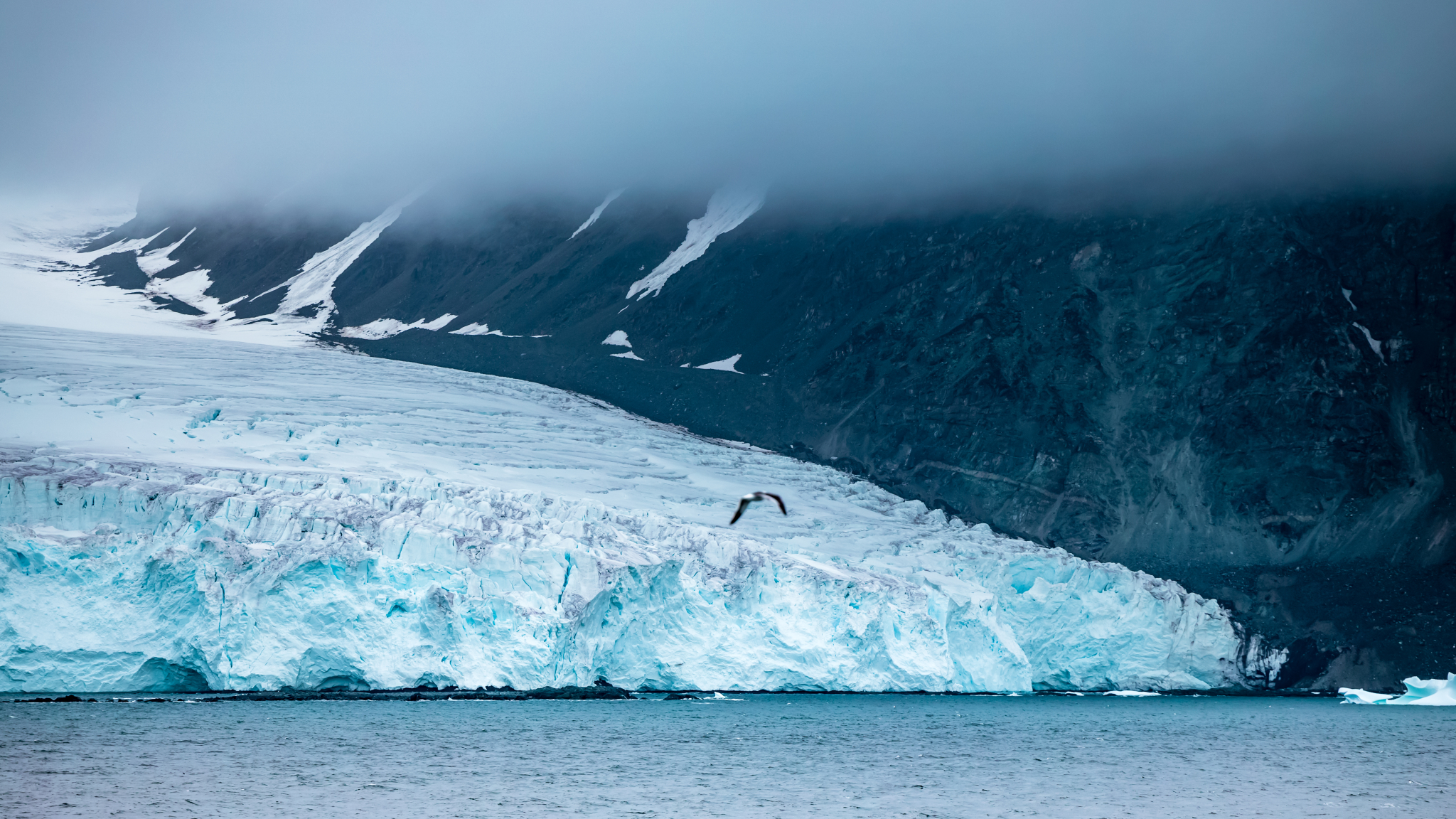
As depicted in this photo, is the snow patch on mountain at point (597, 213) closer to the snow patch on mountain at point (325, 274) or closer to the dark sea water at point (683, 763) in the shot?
the snow patch on mountain at point (325, 274)

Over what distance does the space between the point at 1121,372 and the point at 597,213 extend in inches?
2198

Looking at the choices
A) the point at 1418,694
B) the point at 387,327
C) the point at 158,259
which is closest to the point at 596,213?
the point at 387,327

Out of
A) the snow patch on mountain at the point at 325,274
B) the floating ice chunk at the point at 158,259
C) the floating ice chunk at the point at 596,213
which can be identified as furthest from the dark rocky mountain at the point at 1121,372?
the floating ice chunk at the point at 158,259

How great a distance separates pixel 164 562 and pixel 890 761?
19.0 metres

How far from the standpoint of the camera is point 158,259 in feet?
456

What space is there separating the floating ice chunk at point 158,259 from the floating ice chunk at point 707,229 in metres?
55.1

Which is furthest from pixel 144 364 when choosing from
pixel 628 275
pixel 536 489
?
pixel 628 275

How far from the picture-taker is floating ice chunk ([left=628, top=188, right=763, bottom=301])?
106188mm

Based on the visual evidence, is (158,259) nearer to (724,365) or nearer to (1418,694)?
(724,365)

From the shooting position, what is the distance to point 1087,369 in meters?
82.8

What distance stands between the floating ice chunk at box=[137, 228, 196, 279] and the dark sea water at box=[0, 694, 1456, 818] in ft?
337

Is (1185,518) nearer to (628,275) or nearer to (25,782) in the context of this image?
(628,275)

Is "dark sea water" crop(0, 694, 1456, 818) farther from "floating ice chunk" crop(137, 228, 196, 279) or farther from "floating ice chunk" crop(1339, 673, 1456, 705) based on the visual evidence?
"floating ice chunk" crop(137, 228, 196, 279)

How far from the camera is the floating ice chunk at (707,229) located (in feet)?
348
